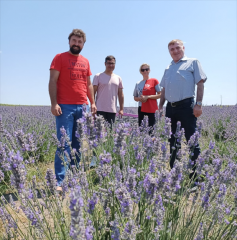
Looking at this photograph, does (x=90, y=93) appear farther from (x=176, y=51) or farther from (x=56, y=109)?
(x=176, y=51)

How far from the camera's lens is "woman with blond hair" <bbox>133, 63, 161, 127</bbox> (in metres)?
4.12

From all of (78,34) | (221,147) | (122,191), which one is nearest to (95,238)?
(122,191)

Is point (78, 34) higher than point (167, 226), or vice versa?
point (78, 34)

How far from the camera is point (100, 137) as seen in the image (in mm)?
1568

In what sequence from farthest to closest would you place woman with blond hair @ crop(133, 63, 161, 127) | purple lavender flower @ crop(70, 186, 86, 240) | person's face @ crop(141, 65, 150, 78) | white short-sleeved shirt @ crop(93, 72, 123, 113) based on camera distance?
person's face @ crop(141, 65, 150, 78)
woman with blond hair @ crop(133, 63, 161, 127)
white short-sleeved shirt @ crop(93, 72, 123, 113)
purple lavender flower @ crop(70, 186, 86, 240)

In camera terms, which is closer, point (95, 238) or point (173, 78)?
point (95, 238)

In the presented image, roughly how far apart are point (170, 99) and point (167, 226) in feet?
6.64

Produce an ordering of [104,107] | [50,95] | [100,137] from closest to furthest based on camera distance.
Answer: [100,137] < [50,95] < [104,107]

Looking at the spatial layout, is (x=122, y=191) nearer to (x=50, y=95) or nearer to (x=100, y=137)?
(x=100, y=137)

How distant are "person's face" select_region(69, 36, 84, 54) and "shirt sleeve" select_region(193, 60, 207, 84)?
1573mm

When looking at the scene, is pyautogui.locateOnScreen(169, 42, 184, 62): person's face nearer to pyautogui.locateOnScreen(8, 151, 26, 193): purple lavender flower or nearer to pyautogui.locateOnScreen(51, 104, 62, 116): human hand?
pyautogui.locateOnScreen(51, 104, 62, 116): human hand

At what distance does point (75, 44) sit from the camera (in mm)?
2865

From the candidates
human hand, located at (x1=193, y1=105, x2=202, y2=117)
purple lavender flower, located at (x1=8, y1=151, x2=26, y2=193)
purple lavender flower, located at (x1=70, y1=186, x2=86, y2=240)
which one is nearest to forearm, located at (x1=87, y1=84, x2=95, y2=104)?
human hand, located at (x1=193, y1=105, x2=202, y2=117)

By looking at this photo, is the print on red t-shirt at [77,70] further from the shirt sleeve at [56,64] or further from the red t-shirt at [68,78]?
the shirt sleeve at [56,64]
